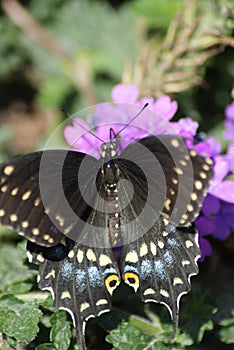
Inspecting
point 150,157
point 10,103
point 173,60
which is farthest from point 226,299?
point 10,103

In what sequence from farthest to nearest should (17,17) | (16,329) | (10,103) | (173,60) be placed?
(10,103) → (17,17) → (173,60) → (16,329)

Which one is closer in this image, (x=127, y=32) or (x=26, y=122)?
(x=127, y=32)

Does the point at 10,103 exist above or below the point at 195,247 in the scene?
above

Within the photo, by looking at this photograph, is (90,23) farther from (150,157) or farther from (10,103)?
(150,157)

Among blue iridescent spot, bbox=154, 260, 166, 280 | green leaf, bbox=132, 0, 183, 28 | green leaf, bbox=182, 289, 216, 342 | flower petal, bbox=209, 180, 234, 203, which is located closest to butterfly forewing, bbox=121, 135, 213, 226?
blue iridescent spot, bbox=154, 260, 166, 280

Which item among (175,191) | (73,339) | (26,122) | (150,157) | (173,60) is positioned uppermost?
(26,122)

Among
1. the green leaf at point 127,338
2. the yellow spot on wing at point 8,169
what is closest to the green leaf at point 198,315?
the green leaf at point 127,338
